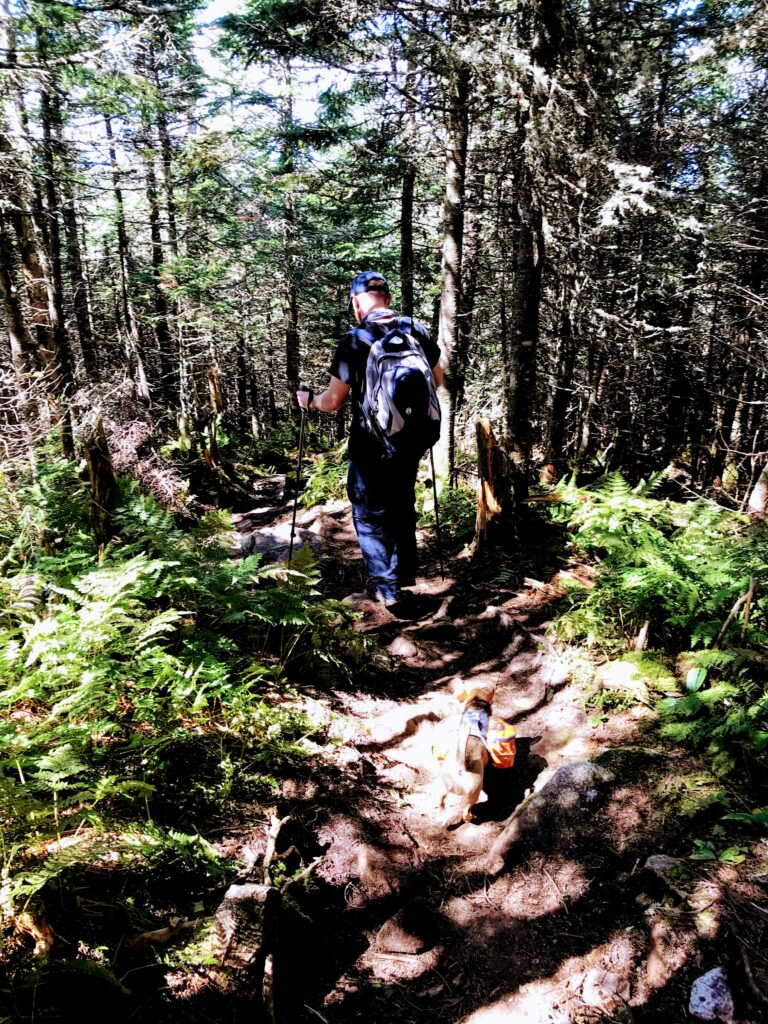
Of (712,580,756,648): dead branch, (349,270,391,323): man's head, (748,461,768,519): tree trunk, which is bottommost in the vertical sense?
(748,461,768,519): tree trunk

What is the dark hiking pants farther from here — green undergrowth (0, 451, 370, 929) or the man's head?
the man's head

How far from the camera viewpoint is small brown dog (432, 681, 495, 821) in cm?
328

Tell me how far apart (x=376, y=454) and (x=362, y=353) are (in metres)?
0.88

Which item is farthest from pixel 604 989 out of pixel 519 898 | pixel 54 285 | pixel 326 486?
pixel 54 285

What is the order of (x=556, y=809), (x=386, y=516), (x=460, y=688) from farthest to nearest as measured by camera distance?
(x=386, y=516) < (x=460, y=688) < (x=556, y=809)

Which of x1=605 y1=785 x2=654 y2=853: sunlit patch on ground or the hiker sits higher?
the hiker

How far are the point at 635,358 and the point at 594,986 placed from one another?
12859 millimetres

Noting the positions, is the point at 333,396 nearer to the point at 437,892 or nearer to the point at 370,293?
the point at 370,293

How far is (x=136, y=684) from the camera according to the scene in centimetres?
312

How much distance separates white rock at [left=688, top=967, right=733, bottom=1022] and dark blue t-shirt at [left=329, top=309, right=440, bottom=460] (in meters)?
3.90

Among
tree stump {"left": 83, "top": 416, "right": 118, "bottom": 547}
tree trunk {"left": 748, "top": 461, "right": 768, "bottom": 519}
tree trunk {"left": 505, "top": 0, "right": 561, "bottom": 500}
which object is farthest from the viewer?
tree trunk {"left": 748, "top": 461, "right": 768, "bottom": 519}

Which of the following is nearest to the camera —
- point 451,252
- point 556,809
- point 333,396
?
point 556,809

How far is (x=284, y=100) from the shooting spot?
17656 mm

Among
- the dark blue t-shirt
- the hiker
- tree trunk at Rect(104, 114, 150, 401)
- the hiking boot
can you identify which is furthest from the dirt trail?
tree trunk at Rect(104, 114, 150, 401)
